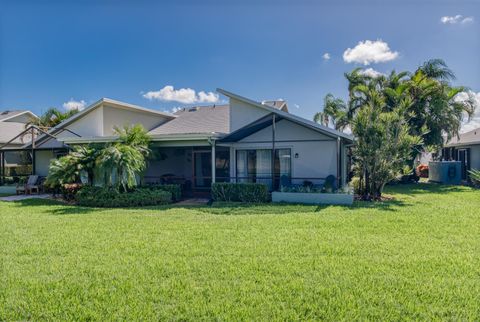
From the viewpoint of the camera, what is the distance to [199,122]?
18188 millimetres

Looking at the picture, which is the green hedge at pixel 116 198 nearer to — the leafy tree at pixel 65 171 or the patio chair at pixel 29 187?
the leafy tree at pixel 65 171

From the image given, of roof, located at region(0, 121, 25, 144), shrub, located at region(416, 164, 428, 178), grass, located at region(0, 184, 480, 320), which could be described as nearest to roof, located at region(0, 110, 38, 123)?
roof, located at region(0, 121, 25, 144)

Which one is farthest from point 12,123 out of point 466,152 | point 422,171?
point 466,152

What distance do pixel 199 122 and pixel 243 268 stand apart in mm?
13774

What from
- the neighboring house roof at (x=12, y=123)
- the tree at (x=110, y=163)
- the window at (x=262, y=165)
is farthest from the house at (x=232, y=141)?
the neighboring house roof at (x=12, y=123)

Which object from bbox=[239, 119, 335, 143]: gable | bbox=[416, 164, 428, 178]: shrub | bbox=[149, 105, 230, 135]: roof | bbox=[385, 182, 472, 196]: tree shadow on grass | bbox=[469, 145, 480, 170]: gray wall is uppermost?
bbox=[149, 105, 230, 135]: roof

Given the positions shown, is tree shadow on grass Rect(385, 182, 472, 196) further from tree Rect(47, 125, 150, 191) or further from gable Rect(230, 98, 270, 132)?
tree Rect(47, 125, 150, 191)

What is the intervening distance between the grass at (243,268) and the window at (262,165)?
6131mm

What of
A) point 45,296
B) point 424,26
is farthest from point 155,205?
point 424,26

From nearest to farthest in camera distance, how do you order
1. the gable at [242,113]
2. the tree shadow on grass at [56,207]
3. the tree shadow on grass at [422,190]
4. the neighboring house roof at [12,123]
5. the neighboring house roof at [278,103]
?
the tree shadow on grass at [56,207]
the gable at [242,113]
the tree shadow on grass at [422,190]
the neighboring house roof at [278,103]
the neighboring house roof at [12,123]

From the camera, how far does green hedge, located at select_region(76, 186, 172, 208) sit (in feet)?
42.4

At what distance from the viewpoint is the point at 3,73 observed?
9961 mm

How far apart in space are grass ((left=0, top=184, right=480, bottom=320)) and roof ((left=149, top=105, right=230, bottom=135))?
7.84 metres

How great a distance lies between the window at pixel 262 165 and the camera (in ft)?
51.1
